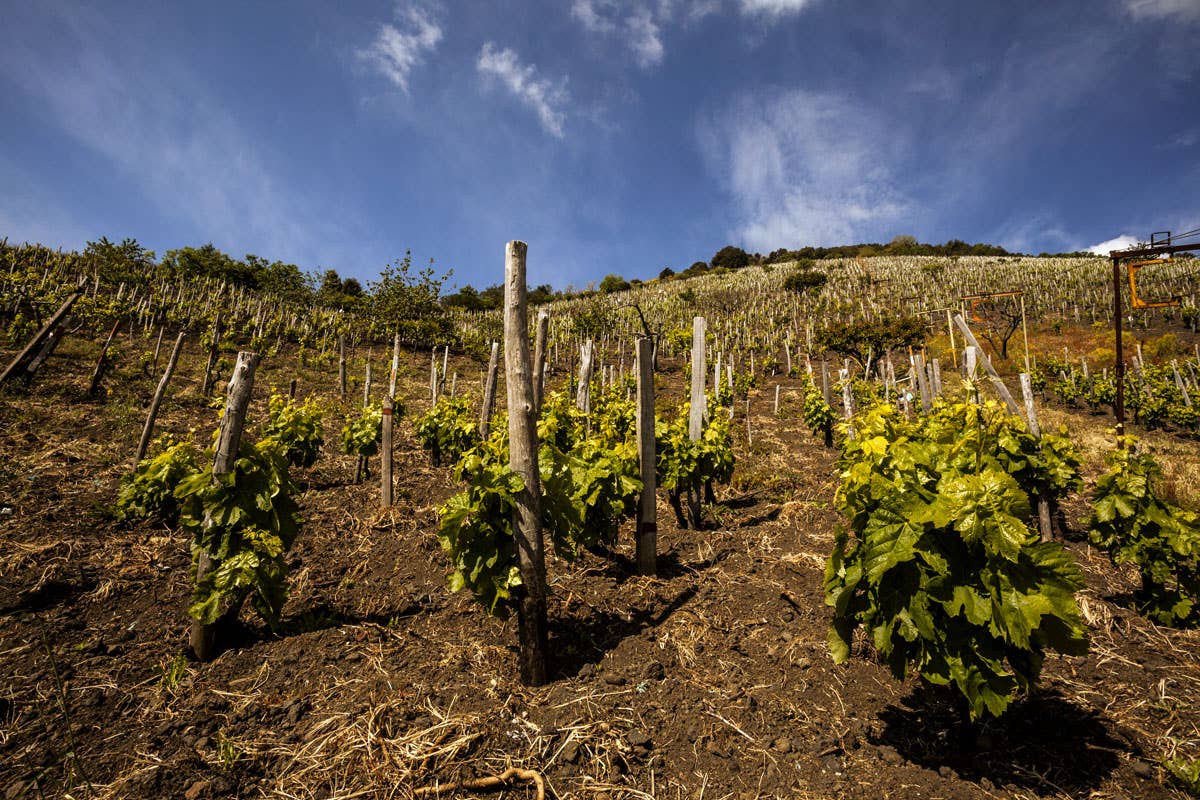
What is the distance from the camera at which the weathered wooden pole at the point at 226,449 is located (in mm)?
3621

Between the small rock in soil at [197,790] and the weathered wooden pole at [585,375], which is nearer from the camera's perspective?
the small rock in soil at [197,790]

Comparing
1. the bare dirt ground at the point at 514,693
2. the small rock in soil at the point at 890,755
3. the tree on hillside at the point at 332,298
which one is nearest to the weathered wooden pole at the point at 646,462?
the bare dirt ground at the point at 514,693

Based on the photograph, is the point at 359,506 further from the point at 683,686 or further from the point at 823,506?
the point at 823,506

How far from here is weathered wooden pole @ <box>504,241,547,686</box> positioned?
3.23 meters

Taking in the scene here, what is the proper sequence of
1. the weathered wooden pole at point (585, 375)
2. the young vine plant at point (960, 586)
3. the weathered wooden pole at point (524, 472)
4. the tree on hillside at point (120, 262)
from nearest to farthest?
the young vine plant at point (960, 586), the weathered wooden pole at point (524, 472), the weathered wooden pole at point (585, 375), the tree on hillside at point (120, 262)

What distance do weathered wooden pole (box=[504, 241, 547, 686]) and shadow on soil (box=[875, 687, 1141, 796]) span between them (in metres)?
2.29

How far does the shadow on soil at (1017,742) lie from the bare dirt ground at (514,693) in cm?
1

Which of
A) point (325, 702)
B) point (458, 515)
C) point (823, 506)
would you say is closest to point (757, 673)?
point (458, 515)

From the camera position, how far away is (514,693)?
3.32m

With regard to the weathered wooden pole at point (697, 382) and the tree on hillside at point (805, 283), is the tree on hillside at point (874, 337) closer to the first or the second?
the weathered wooden pole at point (697, 382)

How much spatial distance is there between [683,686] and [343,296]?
120 ft

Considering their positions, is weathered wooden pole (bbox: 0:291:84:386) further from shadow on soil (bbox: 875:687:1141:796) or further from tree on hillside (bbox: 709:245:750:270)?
tree on hillside (bbox: 709:245:750:270)

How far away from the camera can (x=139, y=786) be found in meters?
2.53

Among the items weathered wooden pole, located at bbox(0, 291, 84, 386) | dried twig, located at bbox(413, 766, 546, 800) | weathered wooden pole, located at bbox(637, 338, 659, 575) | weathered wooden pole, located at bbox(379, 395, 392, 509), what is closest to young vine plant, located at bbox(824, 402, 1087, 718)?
dried twig, located at bbox(413, 766, 546, 800)
